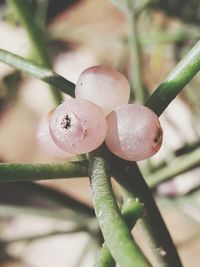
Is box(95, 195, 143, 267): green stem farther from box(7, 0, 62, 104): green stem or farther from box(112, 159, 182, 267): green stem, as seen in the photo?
box(7, 0, 62, 104): green stem

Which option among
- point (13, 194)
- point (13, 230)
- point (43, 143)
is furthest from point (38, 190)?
point (13, 194)

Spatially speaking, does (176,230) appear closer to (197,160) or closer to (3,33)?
(197,160)

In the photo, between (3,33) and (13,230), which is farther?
(3,33)

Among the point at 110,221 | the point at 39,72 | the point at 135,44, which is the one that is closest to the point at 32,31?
the point at 135,44

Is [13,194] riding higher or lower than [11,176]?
higher

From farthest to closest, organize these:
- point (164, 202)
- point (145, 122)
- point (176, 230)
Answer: point (176, 230) < point (164, 202) < point (145, 122)

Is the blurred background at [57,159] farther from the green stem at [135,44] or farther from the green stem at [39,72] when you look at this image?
the green stem at [39,72]

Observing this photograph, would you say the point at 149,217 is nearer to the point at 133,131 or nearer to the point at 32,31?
the point at 133,131
